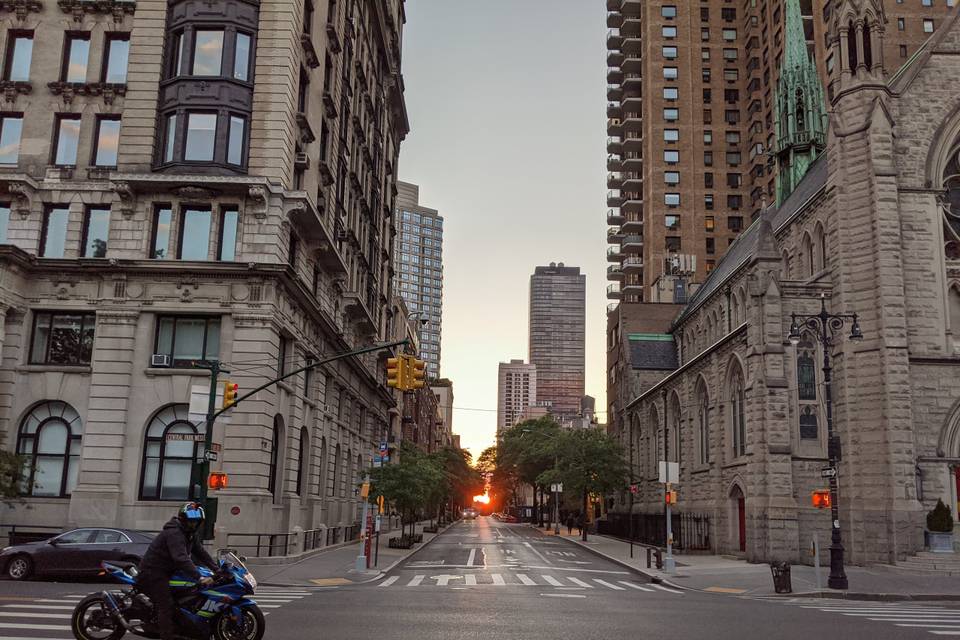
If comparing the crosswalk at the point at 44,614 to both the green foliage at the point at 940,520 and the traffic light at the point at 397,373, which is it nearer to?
the traffic light at the point at 397,373

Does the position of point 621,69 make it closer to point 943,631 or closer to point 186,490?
point 186,490

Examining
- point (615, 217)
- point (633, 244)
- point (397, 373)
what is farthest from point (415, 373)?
point (615, 217)

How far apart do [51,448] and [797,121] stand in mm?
52718

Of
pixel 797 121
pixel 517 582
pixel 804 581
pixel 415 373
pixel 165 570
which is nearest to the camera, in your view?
pixel 165 570

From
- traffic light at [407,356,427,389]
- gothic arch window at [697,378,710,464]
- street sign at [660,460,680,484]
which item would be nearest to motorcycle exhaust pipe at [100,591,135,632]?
traffic light at [407,356,427,389]

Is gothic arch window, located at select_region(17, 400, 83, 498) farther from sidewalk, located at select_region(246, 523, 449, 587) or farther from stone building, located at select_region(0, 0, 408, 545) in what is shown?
sidewalk, located at select_region(246, 523, 449, 587)

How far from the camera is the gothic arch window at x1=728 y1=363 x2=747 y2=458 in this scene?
4194cm

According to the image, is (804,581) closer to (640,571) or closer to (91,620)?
(640,571)

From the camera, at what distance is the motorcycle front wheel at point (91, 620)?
11.6 metres

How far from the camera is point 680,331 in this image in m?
71.7

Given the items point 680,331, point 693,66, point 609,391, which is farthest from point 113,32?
point 693,66

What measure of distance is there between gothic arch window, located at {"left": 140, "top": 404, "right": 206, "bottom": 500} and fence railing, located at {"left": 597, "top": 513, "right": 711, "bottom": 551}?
2602cm

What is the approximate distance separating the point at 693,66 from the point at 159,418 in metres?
84.5

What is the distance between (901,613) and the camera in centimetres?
1952
